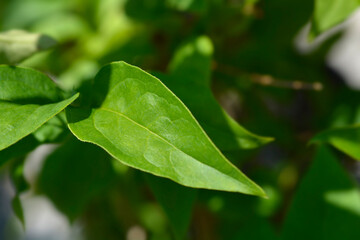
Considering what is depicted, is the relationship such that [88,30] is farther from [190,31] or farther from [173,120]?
[173,120]

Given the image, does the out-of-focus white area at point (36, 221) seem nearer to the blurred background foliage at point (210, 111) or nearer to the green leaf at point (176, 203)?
the blurred background foliage at point (210, 111)

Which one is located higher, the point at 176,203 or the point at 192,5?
the point at 192,5

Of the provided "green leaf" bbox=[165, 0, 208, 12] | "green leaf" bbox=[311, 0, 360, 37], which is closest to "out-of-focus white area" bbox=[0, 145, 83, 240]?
"green leaf" bbox=[165, 0, 208, 12]

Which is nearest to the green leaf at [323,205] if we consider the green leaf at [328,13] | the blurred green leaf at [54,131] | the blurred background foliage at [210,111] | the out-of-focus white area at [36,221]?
the blurred background foliage at [210,111]

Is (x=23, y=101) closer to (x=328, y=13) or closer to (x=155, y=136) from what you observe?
(x=155, y=136)

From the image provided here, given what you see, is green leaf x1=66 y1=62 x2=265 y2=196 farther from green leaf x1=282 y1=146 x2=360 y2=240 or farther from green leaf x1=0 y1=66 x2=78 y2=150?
green leaf x1=282 y1=146 x2=360 y2=240

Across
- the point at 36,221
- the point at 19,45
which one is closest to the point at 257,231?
the point at 19,45

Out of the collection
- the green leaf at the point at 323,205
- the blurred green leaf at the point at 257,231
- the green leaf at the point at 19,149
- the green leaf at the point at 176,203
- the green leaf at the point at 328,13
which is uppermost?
the green leaf at the point at 328,13

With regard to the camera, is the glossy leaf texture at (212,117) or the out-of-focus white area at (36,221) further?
the out-of-focus white area at (36,221)
